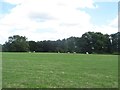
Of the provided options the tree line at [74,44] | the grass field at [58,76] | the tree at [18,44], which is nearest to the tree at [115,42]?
the tree line at [74,44]

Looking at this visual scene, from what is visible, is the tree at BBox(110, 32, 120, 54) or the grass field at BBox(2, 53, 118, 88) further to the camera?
the tree at BBox(110, 32, 120, 54)

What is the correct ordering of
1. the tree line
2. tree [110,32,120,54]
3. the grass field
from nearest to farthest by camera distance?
the grass field < tree [110,32,120,54] < the tree line

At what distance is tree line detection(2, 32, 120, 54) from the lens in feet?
426

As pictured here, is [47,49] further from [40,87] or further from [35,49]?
[40,87]

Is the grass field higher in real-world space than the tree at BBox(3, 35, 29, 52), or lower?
lower

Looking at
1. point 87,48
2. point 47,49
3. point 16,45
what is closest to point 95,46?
point 87,48

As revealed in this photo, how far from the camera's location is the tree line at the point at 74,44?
426 feet

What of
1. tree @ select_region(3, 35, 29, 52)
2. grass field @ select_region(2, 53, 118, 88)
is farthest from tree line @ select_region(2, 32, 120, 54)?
grass field @ select_region(2, 53, 118, 88)

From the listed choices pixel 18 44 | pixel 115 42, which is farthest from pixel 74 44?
pixel 18 44

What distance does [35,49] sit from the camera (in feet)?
444

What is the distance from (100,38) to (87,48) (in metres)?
6.96

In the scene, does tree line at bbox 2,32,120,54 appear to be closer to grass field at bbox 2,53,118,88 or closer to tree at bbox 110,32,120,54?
tree at bbox 110,32,120,54

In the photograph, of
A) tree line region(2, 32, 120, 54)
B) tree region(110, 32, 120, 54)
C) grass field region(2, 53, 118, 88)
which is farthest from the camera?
tree line region(2, 32, 120, 54)

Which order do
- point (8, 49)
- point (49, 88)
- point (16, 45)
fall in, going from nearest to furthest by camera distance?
point (49, 88) → point (8, 49) → point (16, 45)
